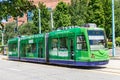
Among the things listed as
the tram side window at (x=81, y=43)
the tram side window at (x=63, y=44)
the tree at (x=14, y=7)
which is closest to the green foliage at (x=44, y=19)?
the tram side window at (x=63, y=44)

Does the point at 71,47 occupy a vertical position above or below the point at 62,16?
below

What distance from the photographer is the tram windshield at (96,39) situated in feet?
70.6

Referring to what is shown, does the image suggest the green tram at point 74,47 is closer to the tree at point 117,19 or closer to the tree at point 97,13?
the tree at point 97,13

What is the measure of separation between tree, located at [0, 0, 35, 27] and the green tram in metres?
13.7

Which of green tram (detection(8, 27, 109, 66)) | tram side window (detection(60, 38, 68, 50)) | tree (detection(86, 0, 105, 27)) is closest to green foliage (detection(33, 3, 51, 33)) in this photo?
tree (detection(86, 0, 105, 27))

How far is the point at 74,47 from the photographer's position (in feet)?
73.4

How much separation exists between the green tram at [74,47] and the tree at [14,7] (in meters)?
13.7

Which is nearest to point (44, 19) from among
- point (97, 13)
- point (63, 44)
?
point (97, 13)

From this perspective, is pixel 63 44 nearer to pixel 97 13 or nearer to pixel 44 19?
pixel 97 13

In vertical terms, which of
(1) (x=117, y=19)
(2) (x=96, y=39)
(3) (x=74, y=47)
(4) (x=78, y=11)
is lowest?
(3) (x=74, y=47)

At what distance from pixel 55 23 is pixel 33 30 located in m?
4.90

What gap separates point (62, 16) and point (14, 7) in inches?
2214

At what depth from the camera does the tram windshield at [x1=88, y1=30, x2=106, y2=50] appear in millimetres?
21516

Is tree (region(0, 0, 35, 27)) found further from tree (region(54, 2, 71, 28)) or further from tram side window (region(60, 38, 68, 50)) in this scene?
tree (region(54, 2, 71, 28))
